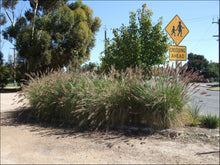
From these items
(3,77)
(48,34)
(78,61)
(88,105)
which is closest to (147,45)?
(88,105)

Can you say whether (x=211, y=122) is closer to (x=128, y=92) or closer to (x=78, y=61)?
(x=128, y=92)

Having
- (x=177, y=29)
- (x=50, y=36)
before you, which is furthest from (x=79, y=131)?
(x=50, y=36)

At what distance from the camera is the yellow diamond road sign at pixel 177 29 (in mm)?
7117

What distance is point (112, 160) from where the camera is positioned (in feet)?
13.3

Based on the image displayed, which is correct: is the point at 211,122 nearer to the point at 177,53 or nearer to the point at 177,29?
the point at 177,53

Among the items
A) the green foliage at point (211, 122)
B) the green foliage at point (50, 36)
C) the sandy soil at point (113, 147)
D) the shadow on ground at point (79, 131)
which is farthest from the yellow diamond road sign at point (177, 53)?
the green foliage at point (50, 36)

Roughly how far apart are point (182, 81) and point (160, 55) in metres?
3.02

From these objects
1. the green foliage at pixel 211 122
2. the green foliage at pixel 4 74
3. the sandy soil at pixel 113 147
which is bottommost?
the sandy soil at pixel 113 147

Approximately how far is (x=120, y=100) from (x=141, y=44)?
3.32 metres

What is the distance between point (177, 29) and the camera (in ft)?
23.6

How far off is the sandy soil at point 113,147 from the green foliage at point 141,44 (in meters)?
3.58

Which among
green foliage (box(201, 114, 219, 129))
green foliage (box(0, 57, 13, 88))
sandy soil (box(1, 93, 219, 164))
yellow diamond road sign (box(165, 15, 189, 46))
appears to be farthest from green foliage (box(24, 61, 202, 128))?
green foliage (box(0, 57, 13, 88))

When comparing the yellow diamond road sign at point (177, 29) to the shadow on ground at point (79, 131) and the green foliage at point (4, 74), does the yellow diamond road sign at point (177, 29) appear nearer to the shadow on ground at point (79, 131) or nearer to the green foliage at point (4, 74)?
the shadow on ground at point (79, 131)

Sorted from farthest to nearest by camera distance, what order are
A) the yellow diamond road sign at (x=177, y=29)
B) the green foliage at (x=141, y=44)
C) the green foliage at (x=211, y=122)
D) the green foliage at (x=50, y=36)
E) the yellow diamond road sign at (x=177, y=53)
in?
the green foliage at (x=50, y=36) < the green foliage at (x=141, y=44) < the yellow diamond road sign at (x=177, y=29) < the yellow diamond road sign at (x=177, y=53) < the green foliage at (x=211, y=122)
